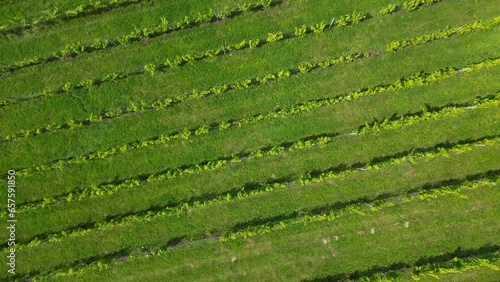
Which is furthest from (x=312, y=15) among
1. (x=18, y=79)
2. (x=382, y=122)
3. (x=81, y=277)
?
(x=81, y=277)

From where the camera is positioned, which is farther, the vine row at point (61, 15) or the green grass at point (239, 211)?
the vine row at point (61, 15)

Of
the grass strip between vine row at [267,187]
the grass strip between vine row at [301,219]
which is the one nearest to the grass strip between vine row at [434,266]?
the grass strip between vine row at [301,219]

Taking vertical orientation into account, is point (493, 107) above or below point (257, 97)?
below

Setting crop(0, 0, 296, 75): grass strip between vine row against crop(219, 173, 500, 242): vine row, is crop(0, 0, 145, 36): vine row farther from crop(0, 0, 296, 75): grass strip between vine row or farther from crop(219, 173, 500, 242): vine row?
crop(219, 173, 500, 242): vine row

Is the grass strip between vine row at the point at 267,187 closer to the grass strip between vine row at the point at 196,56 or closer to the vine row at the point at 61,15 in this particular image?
the grass strip between vine row at the point at 196,56

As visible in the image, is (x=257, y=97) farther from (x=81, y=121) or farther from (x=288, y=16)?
(x=81, y=121)

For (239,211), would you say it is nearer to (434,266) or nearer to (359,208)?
(359,208)

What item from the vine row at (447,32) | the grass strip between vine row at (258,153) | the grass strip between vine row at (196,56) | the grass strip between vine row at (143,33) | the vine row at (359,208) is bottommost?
the vine row at (359,208)
